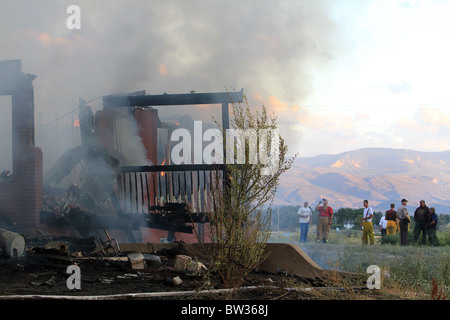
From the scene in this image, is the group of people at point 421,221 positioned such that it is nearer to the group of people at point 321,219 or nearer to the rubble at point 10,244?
the group of people at point 321,219

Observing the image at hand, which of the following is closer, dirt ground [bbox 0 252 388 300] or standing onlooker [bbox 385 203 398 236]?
dirt ground [bbox 0 252 388 300]

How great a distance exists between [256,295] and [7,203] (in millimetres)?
7314

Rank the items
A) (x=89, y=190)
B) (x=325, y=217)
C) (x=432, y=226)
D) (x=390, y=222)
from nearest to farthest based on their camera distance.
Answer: (x=89, y=190)
(x=432, y=226)
(x=325, y=217)
(x=390, y=222)

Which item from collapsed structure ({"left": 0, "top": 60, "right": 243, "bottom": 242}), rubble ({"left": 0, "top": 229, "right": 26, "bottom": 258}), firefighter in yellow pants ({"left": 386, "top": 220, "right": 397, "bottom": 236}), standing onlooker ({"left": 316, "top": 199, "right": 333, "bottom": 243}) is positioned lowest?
firefighter in yellow pants ({"left": 386, "top": 220, "right": 397, "bottom": 236})

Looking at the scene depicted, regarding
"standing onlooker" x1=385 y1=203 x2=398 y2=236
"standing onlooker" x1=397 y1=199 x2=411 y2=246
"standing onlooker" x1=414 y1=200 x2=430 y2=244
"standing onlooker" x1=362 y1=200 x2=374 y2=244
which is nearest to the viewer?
"standing onlooker" x1=362 y1=200 x2=374 y2=244

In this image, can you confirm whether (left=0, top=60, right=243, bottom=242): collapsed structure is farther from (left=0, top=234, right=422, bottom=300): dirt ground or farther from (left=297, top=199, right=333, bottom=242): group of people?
(left=297, top=199, right=333, bottom=242): group of people

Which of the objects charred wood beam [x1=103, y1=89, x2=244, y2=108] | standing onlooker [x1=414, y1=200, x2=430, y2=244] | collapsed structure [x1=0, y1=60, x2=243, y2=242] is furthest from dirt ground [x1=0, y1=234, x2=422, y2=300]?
standing onlooker [x1=414, y1=200, x2=430, y2=244]

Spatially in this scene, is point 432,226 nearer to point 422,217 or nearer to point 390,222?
point 422,217

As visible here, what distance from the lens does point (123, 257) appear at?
7.38m

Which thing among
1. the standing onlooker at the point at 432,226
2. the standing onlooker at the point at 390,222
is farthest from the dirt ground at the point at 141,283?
the standing onlooker at the point at 390,222

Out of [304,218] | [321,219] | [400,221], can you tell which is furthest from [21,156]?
[400,221]

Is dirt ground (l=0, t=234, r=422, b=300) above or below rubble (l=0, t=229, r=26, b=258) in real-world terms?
below

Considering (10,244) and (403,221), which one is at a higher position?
(10,244)
